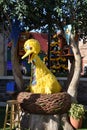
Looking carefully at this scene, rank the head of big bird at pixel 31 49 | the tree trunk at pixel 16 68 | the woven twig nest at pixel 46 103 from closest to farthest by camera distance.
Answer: the woven twig nest at pixel 46 103 < the head of big bird at pixel 31 49 < the tree trunk at pixel 16 68

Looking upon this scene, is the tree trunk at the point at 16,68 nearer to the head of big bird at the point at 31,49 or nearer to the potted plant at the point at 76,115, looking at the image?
the head of big bird at the point at 31,49

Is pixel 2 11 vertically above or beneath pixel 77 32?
above

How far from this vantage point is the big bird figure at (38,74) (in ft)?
28.7

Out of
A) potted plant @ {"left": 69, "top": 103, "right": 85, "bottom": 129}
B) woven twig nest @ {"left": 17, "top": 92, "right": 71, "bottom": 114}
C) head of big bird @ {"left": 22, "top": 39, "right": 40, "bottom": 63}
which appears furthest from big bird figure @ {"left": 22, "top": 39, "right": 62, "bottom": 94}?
potted plant @ {"left": 69, "top": 103, "right": 85, "bottom": 129}

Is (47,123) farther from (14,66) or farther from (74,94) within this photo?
(14,66)

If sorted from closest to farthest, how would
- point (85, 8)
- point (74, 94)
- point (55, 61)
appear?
point (85, 8)
point (74, 94)
point (55, 61)

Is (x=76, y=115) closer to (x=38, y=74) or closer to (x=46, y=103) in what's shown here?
(x=46, y=103)

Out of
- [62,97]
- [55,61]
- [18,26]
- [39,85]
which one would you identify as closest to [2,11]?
[18,26]

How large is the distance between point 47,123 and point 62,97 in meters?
0.75

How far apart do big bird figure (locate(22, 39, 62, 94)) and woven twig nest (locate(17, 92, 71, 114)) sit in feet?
0.83

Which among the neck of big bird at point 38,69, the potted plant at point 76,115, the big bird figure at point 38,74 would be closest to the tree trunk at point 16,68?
the big bird figure at point 38,74

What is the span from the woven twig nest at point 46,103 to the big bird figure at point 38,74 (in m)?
0.25

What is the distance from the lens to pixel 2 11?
8.93m

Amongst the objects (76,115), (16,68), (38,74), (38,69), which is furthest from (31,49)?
(76,115)
